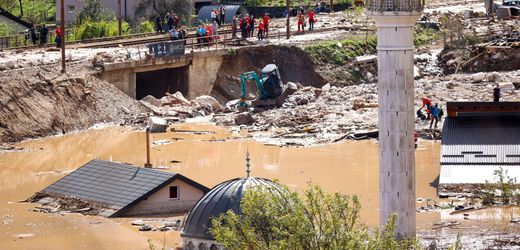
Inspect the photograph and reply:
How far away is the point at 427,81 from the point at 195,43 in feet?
34.2

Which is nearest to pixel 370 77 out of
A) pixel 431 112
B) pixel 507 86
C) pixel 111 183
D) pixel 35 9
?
pixel 507 86

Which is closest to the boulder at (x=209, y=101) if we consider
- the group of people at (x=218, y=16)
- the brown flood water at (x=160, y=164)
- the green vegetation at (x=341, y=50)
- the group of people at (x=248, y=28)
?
the brown flood water at (x=160, y=164)

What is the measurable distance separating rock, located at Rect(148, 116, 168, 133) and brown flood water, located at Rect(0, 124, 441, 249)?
47 cm

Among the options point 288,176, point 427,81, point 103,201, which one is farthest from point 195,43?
point 103,201

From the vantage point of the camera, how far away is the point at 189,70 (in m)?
66.5

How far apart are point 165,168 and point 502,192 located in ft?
43.2

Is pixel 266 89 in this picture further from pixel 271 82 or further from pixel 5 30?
pixel 5 30

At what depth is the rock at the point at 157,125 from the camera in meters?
58.9

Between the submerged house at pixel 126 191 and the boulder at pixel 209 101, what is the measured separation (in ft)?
60.9

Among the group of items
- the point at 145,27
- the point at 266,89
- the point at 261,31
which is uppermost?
the point at 261,31

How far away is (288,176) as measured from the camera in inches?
1946

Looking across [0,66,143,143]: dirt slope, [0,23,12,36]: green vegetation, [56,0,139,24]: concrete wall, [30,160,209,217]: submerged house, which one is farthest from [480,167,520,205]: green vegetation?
[56,0,139,24]: concrete wall

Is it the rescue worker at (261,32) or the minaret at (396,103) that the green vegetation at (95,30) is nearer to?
the rescue worker at (261,32)

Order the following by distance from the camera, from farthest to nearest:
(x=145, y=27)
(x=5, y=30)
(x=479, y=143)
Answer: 1. (x=145, y=27)
2. (x=5, y=30)
3. (x=479, y=143)
